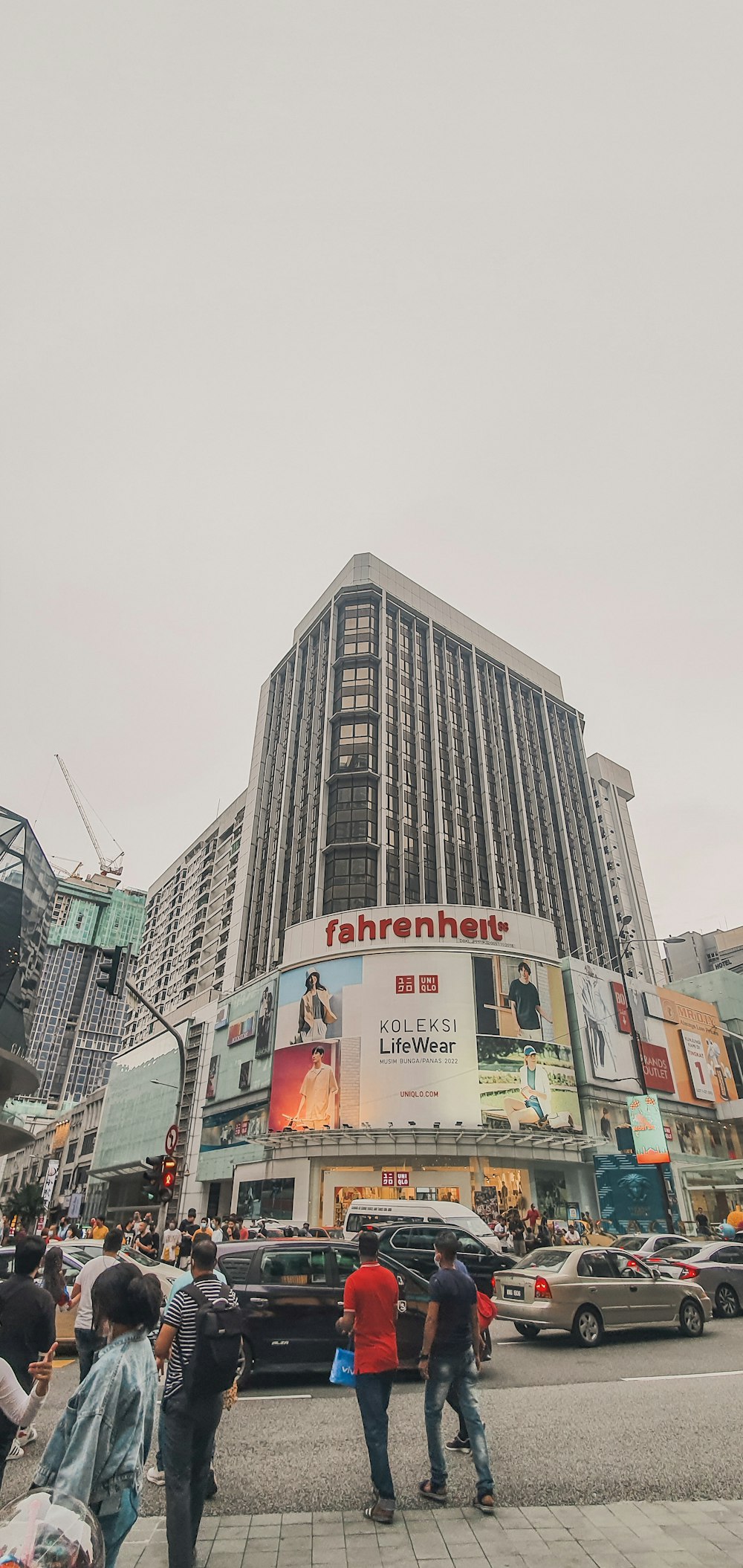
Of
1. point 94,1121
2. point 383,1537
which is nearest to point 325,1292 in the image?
point 383,1537

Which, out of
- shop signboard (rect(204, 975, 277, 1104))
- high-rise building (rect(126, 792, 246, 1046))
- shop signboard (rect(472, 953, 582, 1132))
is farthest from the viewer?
high-rise building (rect(126, 792, 246, 1046))

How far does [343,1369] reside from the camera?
6.38 metres

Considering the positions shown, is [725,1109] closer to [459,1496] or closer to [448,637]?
[448,637]

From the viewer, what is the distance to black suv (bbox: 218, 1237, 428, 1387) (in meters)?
10.1

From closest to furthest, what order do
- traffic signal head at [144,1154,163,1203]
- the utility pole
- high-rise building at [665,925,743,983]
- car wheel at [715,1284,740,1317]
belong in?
1. car wheel at [715,1284,740,1317]
2. traffic signal head at [144,1154,163,1203]
3. the utility pole
4. high-rise building at [665,925,743,983]

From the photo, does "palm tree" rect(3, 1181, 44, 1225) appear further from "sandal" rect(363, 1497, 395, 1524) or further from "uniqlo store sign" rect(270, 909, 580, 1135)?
"sandal" rect(363, 1497, 395, 1524)

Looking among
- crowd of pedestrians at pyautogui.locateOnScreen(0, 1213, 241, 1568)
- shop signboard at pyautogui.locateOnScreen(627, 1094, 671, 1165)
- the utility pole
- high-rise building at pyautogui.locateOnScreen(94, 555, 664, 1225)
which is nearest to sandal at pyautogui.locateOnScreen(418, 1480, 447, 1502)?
crowd of pedestrians at pyautogui.locateOnScreen(0, 1213, 241, 1568)

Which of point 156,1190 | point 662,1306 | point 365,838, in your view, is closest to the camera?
point 662,1306

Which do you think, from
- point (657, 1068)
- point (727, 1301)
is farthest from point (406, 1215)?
point (657, 1068)

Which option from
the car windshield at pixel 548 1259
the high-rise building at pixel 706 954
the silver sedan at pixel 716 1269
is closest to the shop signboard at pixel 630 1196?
the silver sedan at pixel 716 1269

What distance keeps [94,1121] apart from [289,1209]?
174ft

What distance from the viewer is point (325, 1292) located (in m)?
10.7

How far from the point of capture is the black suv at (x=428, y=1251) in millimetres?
14453

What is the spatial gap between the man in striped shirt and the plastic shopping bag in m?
1.74
